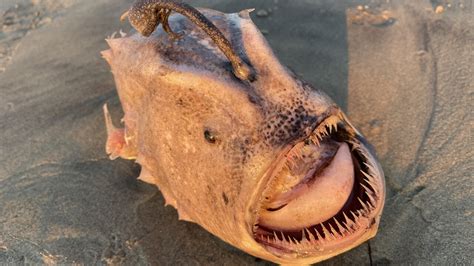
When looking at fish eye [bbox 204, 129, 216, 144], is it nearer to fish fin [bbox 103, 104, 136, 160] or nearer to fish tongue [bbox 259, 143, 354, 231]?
fish tongue [bbox 259, 143, 354, 231]

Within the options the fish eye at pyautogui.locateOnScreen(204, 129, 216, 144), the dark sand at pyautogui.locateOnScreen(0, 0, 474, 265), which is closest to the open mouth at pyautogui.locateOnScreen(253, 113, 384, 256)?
the fish eye at pyautogui.locateOnScreen(204, 129, 216, 144)

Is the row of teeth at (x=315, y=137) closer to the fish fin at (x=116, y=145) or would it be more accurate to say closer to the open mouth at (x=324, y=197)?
the open mouth at (x=324, y=197)

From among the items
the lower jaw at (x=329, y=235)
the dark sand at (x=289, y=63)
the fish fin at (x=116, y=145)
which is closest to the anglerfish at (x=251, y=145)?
the lower jaw at (x=329, y=235)

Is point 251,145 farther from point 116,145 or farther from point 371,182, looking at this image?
point 116,145

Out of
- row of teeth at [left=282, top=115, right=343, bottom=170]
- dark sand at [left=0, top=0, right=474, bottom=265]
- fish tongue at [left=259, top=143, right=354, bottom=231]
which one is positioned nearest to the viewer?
row of teeth at [left=282, top=115, right=343, bottom=170]

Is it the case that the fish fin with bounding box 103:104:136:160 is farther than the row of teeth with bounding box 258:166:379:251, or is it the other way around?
the fish fin with bounding box 103:104:136:160

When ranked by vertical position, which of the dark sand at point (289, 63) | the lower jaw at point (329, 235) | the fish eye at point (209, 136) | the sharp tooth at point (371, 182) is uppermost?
the fish eye at point (209, 136)

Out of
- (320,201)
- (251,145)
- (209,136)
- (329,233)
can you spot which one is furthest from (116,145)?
(329,233)
